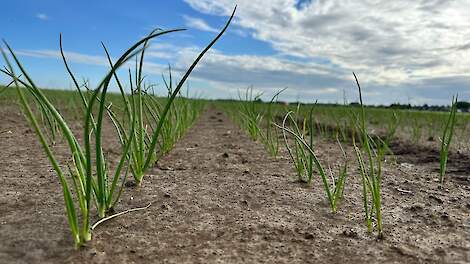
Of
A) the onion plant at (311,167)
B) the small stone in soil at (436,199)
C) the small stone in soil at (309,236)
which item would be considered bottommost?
the small stone in soil at (309,236)

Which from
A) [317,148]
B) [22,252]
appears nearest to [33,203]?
[22,252]

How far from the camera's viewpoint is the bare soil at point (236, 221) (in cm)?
92

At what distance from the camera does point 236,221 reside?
1118 millimetres

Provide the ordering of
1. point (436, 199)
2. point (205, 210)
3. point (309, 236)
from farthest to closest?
point (436, 199) → point (205, 210) → point (309, 236)

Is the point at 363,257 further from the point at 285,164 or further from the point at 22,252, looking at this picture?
the point at 285,164

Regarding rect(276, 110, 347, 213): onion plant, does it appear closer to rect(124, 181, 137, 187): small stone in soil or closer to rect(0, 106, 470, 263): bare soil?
rect(0, 106, 470, 263): bare soil

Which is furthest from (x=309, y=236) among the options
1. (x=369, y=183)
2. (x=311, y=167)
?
(x=311, y=167)

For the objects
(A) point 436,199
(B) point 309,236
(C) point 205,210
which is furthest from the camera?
(A) point 436,199

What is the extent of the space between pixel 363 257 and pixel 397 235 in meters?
0.20

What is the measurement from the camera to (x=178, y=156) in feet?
7.15

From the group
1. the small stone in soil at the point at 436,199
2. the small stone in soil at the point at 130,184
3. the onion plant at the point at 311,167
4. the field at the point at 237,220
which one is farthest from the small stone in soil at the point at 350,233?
the small stone in soil at the point at 130,184

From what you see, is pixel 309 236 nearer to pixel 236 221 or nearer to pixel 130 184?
pixel 236 221

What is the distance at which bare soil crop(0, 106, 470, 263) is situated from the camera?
0.92 meters

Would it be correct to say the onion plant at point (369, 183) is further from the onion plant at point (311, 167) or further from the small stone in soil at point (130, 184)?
the small stone in soil at point (130, 184)
